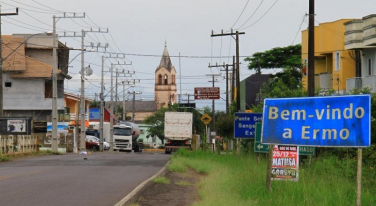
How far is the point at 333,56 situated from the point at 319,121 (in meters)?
36.5

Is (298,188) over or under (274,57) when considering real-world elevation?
under

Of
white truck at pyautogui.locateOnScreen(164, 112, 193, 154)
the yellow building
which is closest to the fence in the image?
white truck at pyautogui.locateOnScreen(164, 112, 193, 154)

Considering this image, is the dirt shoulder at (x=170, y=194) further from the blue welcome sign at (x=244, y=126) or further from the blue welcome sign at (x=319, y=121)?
the blue welcome sign at (x=244, y=126)

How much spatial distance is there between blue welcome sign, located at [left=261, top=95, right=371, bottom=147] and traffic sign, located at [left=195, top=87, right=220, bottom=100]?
74.2 m

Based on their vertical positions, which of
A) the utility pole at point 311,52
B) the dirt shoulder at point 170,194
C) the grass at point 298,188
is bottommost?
the dirt shoulder at point 170,194

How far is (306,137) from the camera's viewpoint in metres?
14.1

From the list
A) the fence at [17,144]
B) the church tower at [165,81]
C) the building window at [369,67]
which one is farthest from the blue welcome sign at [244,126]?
the church tower at [165,81]

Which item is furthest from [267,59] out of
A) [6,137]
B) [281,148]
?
[281,148]

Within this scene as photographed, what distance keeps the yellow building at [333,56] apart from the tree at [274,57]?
99.2 feet

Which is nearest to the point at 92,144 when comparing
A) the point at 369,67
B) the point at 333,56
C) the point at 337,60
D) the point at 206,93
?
the point at 206,93

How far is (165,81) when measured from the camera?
175125mm

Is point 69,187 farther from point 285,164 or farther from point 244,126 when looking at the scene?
point 244,126

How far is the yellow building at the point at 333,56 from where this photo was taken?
155ft

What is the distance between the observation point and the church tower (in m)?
173
